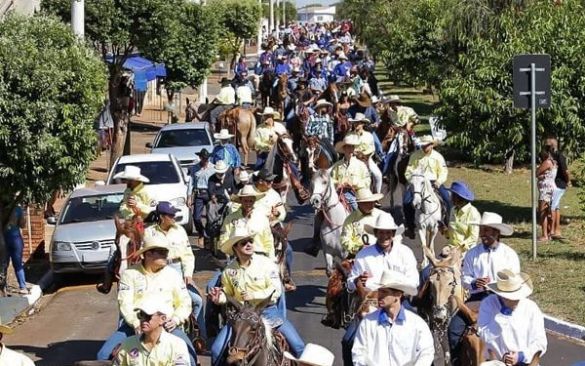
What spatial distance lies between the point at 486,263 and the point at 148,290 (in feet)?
10.7

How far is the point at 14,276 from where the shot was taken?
66.4 feet

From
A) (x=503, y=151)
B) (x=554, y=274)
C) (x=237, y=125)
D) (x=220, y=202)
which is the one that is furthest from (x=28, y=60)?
(x=237, y=125)

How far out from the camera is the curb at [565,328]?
49.4 feet

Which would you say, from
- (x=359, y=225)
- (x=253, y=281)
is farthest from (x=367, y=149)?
(x=253, y=281)

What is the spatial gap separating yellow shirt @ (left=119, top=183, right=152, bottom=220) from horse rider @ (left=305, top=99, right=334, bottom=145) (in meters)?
12.0

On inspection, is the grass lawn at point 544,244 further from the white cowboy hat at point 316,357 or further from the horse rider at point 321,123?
the white cowboy hat at point 316,357

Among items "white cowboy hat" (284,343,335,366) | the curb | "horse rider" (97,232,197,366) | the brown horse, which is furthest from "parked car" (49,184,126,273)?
"white cowboy hat" (284,343,335,366)

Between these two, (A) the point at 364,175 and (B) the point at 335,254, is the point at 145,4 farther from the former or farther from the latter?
(B) the point at 335,254

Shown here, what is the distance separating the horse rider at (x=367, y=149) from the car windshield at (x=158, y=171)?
3607 millimetres

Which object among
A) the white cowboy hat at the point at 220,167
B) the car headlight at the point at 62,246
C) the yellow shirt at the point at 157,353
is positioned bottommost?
the car headlight at the point at 62,246

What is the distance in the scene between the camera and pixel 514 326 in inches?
381

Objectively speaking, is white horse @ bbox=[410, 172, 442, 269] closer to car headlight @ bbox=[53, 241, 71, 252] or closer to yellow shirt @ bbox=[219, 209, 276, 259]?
yellow shirt @ bbox=[219, 209, 276, 259]

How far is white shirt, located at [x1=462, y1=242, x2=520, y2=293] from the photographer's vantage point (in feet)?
38.1

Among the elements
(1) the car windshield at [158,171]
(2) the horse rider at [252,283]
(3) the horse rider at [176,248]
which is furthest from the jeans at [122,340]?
(1) the car windshield at [158,171]
